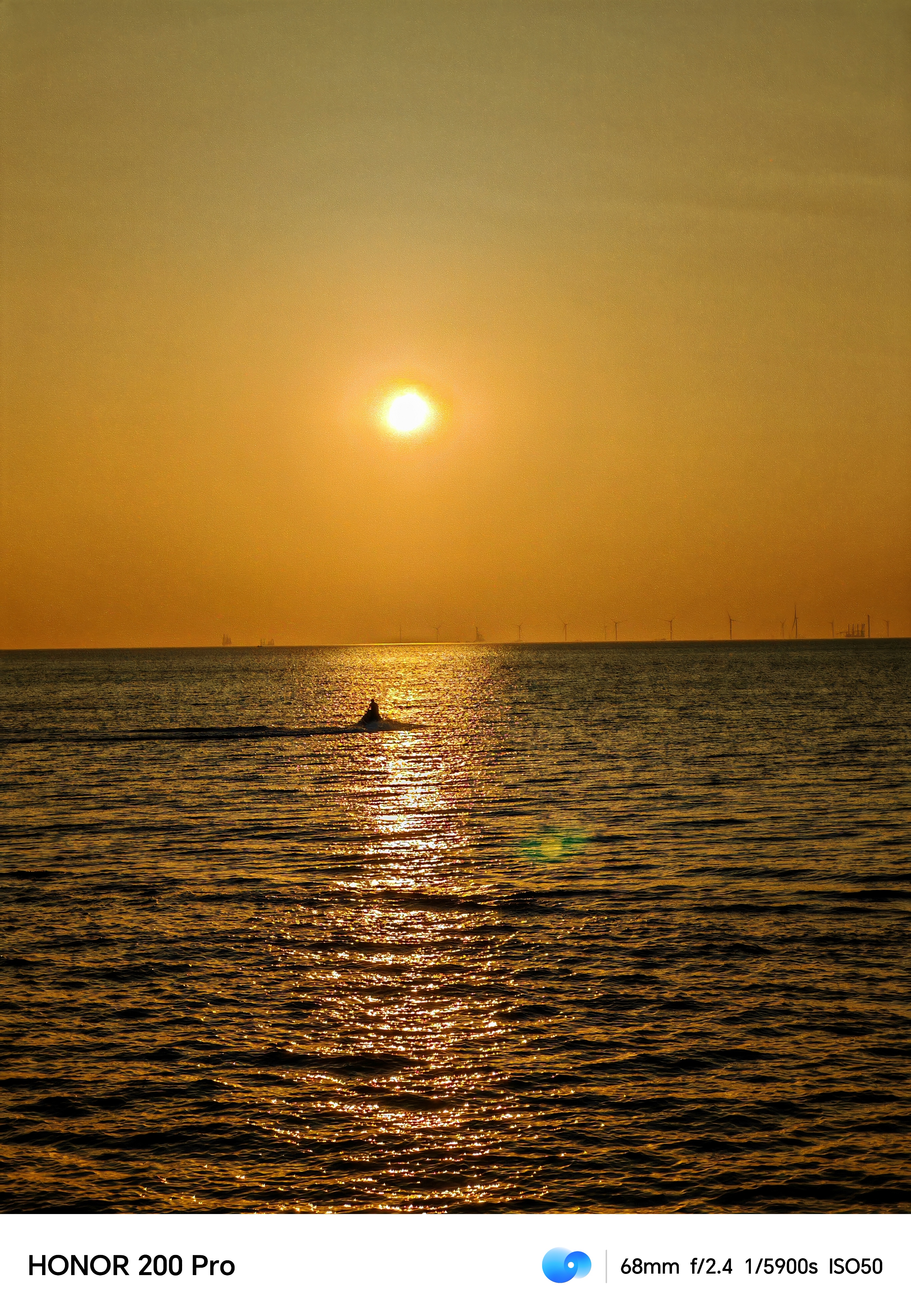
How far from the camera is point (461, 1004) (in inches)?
1044

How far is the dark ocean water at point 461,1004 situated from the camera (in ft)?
59.6

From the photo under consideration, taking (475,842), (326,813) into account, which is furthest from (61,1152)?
(326,813)

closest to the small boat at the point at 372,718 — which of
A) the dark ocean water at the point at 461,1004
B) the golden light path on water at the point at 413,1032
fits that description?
the dark ocean water at the point at 461,1004

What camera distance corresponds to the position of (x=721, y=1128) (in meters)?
19.6

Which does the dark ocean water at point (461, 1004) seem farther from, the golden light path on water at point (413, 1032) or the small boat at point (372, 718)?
the small boat at point (372, 718)
